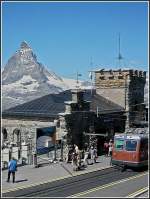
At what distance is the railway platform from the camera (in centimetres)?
2459

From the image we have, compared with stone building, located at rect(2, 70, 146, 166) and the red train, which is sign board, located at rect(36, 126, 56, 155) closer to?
stone building, located at rect(2, 70, 146, 166)

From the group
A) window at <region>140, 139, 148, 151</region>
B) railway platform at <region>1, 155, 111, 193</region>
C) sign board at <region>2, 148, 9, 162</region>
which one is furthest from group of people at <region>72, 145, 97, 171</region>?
sign board at <region>2, 148, 9, 162</region>

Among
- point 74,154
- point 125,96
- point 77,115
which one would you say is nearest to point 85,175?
point 74,154

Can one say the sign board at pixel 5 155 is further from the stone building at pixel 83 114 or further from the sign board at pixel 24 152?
the stone building at pixel 83 114

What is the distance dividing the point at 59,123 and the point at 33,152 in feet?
13.1

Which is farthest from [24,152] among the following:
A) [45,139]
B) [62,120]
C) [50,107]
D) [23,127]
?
[50,107]

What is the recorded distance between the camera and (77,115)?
3559 centimetres

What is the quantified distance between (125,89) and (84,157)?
12.9 metres

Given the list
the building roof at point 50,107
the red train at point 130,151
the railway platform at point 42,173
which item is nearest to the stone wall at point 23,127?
the building roof at point 50,107

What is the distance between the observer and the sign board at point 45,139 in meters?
Answer: 33.1

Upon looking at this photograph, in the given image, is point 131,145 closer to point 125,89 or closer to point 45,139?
point 45,139

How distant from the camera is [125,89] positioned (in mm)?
44719

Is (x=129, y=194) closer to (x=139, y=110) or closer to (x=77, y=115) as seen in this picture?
(x=77, y=115)

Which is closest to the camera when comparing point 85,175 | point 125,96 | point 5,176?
point 5,176
